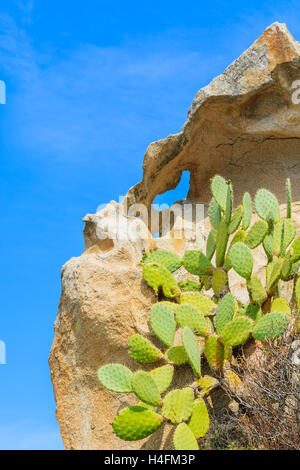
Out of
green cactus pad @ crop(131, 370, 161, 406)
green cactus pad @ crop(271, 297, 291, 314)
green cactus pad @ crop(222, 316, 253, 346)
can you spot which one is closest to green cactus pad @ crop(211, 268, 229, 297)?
green cactus pad @ crop(271, 297, 291, 314)

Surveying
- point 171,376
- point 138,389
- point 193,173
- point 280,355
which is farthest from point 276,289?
point 193,173

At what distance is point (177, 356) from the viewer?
4.97m

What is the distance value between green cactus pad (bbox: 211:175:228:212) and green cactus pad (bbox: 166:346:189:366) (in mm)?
1305

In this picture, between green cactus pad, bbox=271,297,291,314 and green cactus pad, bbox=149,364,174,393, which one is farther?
green cactus pad, bbox=271,297,291,314

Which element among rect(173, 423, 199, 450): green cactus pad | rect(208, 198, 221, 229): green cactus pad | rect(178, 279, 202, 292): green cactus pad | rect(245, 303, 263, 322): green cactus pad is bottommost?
rect(173, 423, 199, 450): green cactus pad

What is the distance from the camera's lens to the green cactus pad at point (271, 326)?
4.71 m

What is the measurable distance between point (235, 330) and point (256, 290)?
66cm

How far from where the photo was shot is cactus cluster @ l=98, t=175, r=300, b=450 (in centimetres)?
444

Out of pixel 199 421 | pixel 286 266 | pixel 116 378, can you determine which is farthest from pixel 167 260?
pixel 199 421

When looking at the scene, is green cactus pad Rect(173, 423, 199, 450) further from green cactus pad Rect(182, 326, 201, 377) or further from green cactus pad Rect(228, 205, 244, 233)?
green cactus pad Rect(228, 205, 244, 233)

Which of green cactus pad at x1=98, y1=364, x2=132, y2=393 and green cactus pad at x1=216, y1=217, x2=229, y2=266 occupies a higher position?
green cactus pad at x1=216, y1=217, x2=229, y2=266

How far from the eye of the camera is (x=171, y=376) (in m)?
4.77

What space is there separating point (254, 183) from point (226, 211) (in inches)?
82.3

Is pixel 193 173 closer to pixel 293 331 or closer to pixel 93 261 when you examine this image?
pixel 93 261
